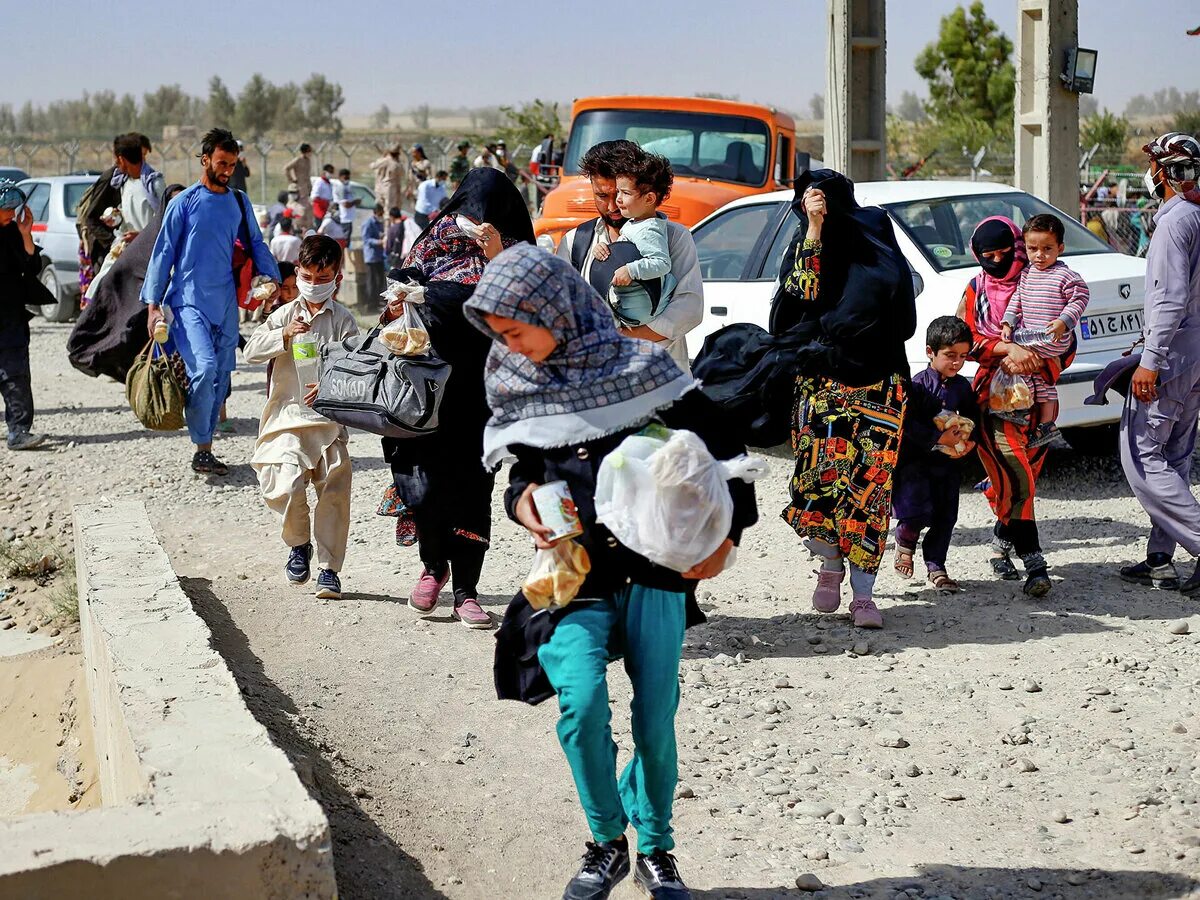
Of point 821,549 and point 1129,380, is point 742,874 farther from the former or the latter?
point 1129,380

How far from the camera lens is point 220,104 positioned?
261 ft

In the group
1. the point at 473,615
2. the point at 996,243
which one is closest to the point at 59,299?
the point at 473,615

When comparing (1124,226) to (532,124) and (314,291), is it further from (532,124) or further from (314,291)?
(532,124)

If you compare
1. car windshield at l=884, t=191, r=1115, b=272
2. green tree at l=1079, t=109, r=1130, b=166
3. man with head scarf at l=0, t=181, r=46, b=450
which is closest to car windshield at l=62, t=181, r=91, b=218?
man with head scarf at l=0, t=181, r=46, b=450

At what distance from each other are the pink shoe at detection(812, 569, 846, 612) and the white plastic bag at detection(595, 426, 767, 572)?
289 centimetres

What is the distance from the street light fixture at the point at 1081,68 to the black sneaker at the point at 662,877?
971 cm

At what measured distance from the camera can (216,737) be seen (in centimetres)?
378

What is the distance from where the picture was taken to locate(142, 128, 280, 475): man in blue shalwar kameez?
340 inches

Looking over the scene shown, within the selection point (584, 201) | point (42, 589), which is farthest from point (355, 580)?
point (584, 201)

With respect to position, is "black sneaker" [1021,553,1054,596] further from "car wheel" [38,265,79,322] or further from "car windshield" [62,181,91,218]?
"car windshield" [62,181,91,218]

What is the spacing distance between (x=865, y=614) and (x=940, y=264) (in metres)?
2.93

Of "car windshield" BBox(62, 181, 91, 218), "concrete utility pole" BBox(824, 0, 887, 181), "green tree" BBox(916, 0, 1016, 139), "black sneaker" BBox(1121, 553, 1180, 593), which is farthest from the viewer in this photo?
"green tree" BBox(916, 0, 1016, 139)

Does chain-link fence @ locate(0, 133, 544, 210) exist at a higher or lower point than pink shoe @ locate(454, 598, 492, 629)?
higher

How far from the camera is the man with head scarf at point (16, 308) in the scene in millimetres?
9945
